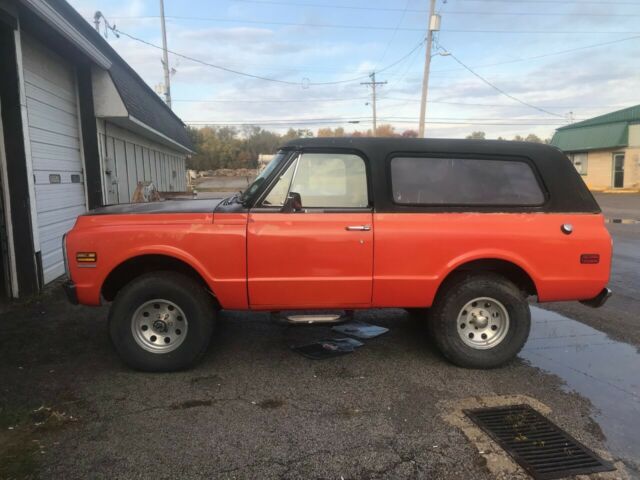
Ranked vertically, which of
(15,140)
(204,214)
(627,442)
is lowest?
(627,442)

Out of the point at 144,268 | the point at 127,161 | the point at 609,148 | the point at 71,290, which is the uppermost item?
the point at 609,148

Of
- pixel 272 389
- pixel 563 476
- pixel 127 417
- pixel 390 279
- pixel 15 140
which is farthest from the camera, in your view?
pixel 15 140

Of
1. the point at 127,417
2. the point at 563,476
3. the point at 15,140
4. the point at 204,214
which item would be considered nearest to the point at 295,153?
the point at 204,214

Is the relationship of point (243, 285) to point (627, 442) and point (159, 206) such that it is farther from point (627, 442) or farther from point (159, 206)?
point (627, 442)

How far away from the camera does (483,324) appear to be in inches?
177

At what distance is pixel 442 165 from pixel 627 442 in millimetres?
2537

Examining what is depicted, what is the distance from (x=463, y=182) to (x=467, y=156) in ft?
0.82

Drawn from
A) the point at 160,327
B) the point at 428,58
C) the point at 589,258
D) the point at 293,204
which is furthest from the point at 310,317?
the point at 428,58

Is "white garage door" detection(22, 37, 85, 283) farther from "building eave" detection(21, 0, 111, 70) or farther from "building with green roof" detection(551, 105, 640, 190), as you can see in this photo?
"building with green roof" detection(551, 105, 640, 190)

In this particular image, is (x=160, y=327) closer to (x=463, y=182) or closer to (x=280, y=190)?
(x=280, y=190)

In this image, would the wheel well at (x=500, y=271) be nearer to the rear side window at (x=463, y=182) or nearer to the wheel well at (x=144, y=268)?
the rear side window at (x=463, y=182)

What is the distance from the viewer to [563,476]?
290cm

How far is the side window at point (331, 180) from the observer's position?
14.3ft

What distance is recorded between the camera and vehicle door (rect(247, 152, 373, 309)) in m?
4.20
